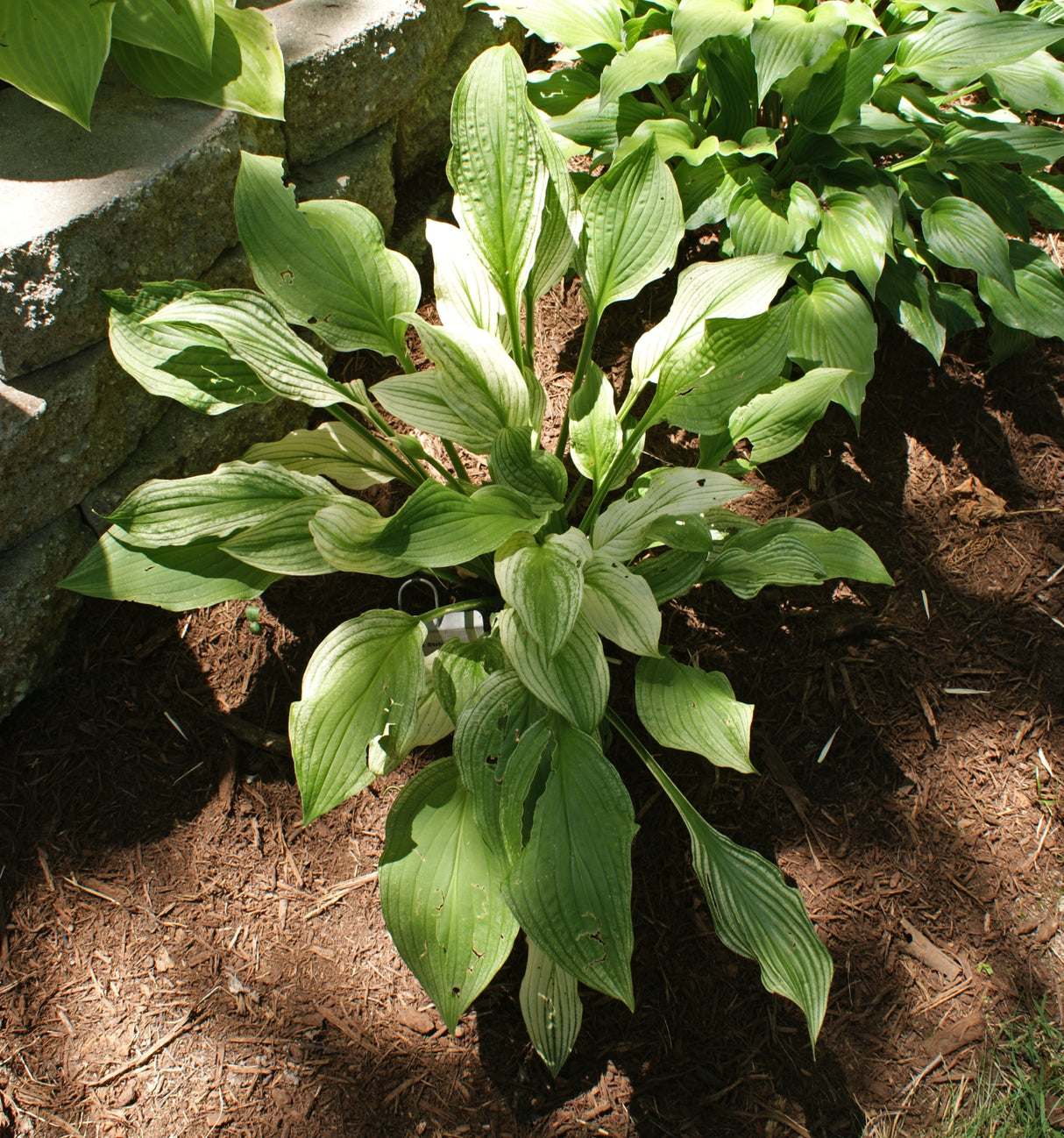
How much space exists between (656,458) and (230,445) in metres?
Answer: 1.00

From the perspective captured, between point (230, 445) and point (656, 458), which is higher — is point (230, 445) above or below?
above

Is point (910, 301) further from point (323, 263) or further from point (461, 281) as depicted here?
point (323, 263)

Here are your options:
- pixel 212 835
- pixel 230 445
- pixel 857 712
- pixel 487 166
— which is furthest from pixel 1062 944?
pixel 230 445

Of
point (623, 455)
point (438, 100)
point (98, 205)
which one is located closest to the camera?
point (98, 205)

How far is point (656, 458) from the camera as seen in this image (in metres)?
1.96

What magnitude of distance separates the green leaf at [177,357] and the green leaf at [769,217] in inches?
42.7

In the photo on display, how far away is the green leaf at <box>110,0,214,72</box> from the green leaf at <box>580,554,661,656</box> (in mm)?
1223

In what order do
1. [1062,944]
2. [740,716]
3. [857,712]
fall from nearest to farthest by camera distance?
[740,716] → [1062,944] → [857,712]

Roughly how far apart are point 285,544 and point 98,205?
0.72 meters

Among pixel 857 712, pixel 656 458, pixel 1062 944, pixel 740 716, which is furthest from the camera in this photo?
pixel 656 458

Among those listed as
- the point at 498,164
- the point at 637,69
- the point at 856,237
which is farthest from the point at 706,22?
the point at 498,164

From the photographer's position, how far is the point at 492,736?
127 centimetres

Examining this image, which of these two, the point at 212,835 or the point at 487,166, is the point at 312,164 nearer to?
the point at 487,166

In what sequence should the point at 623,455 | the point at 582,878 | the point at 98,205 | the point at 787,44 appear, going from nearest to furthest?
the point at 582,878 < the point at 98,205 < the point at 623,455 < the point at 787,44
